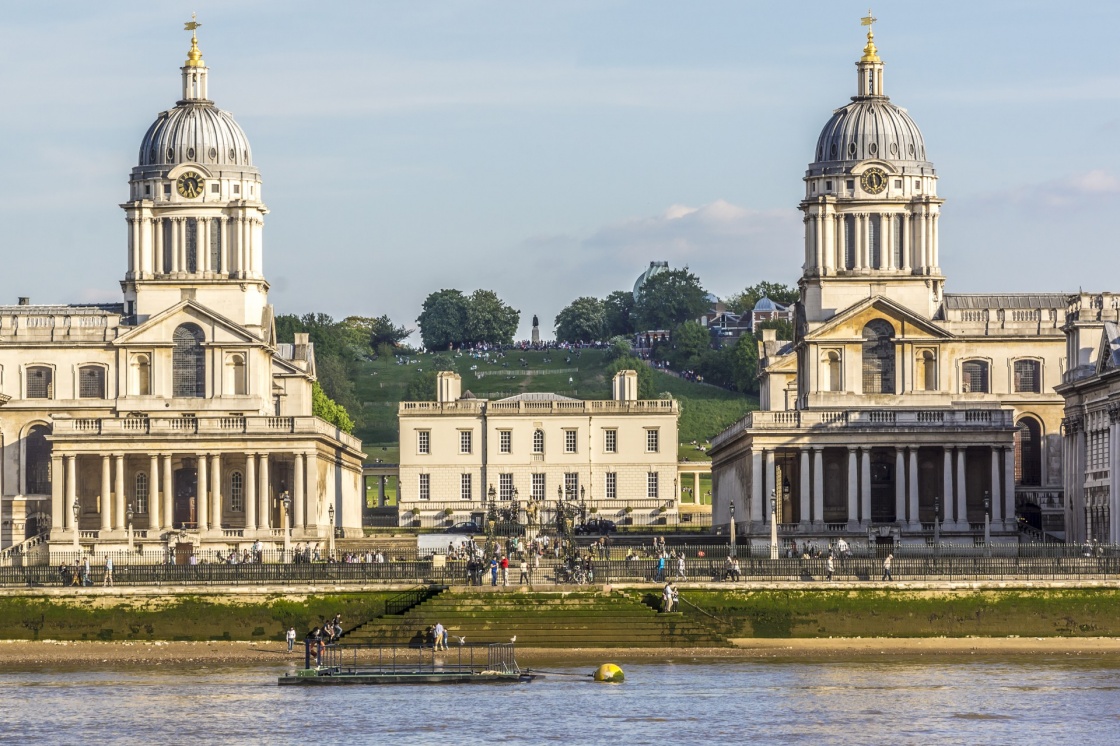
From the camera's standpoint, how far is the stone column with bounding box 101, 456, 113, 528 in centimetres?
Answer: 13025

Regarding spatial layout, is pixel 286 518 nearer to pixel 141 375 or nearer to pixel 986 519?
pixel 141 375

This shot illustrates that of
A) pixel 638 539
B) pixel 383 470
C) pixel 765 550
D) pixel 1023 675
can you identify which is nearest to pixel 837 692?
pixel 1023 675

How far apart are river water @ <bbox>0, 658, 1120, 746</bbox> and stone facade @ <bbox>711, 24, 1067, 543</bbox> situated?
3470cm

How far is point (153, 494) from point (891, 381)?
35604 mm

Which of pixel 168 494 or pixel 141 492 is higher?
pixel 141 492

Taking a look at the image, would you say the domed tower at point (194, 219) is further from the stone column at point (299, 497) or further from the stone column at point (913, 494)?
the stone column at point (913, 494)

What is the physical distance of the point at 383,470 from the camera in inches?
6284

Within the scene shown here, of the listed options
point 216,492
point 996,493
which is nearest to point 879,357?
point 996,493

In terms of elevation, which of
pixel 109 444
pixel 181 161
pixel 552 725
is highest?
pixel 181 161

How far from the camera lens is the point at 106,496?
130 metres

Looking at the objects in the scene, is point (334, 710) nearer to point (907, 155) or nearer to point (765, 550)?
point (765, 550)

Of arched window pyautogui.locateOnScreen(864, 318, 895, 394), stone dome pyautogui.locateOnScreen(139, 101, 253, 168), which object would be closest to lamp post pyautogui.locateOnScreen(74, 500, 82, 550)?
stone dome pyautogui.locateOnScreen(139, 101, 253, 168)

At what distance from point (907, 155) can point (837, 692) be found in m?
55.2

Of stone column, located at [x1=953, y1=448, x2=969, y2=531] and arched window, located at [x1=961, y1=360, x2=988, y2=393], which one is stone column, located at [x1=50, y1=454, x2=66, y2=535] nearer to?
stone column, located at [x1=953, y1=448, x2=969, y2=531]
